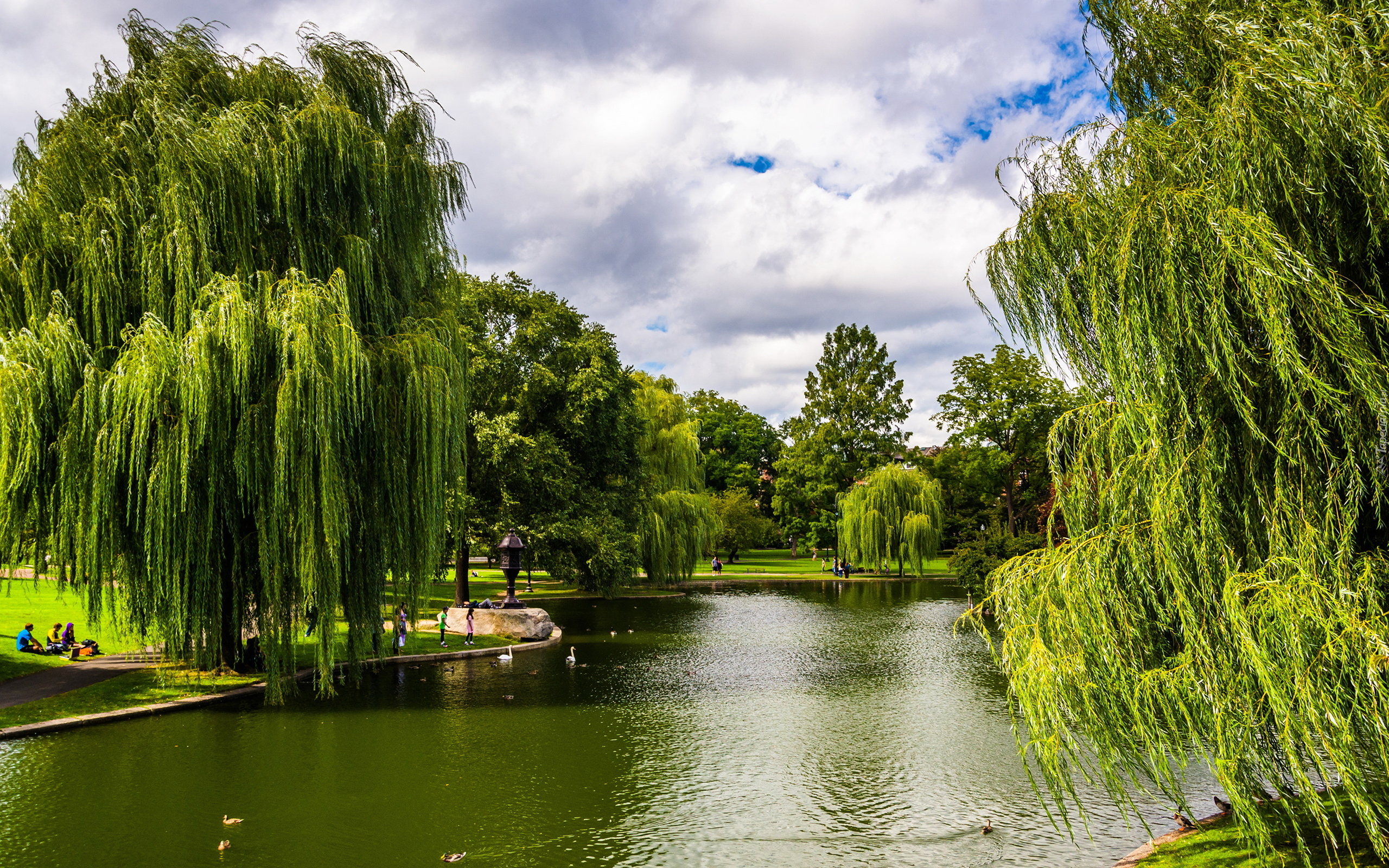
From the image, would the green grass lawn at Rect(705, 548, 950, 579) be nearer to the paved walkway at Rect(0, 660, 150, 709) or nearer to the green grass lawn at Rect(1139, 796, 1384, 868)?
the paved walkway at Rect(0, 660, 150, 709)

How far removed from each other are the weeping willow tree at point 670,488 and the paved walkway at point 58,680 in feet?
62.0

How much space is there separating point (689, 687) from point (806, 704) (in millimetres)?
2637

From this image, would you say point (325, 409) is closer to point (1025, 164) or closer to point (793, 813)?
point (793, 813)

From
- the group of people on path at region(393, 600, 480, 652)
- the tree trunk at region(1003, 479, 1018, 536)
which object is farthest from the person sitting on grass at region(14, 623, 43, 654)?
the tree trunk at region(1003, 479, 1018, 536)

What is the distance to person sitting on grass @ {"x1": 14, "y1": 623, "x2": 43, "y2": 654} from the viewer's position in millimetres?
16797

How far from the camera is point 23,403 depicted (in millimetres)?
11992

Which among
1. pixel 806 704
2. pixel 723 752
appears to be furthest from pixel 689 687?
pixel 723 752

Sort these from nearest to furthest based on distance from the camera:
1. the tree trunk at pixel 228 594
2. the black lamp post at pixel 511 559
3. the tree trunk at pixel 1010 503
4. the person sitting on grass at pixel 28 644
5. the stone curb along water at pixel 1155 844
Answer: the stone curb along water at pixel 1155 844 < the tree trunk at pixel 228 594 < the person sitting on grass at pixel 28 644 < the black lamp post at pixel 511 559 < the tree trunk at pixel 1010 503

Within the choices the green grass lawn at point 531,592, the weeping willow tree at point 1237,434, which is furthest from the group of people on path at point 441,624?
the weeping willow tree at point 1237,434

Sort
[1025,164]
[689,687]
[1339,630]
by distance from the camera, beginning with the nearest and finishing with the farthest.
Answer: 1. [1339,630]
2. [1025,164]
3. [689,687]

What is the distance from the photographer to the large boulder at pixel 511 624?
23.3 metres

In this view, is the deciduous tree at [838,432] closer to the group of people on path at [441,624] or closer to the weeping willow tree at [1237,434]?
the group of people on path at [441,624]

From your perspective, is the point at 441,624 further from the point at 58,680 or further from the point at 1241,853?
the point at 1241,853

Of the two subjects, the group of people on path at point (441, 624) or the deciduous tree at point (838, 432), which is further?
the deciduous tree at point (838, 432)
